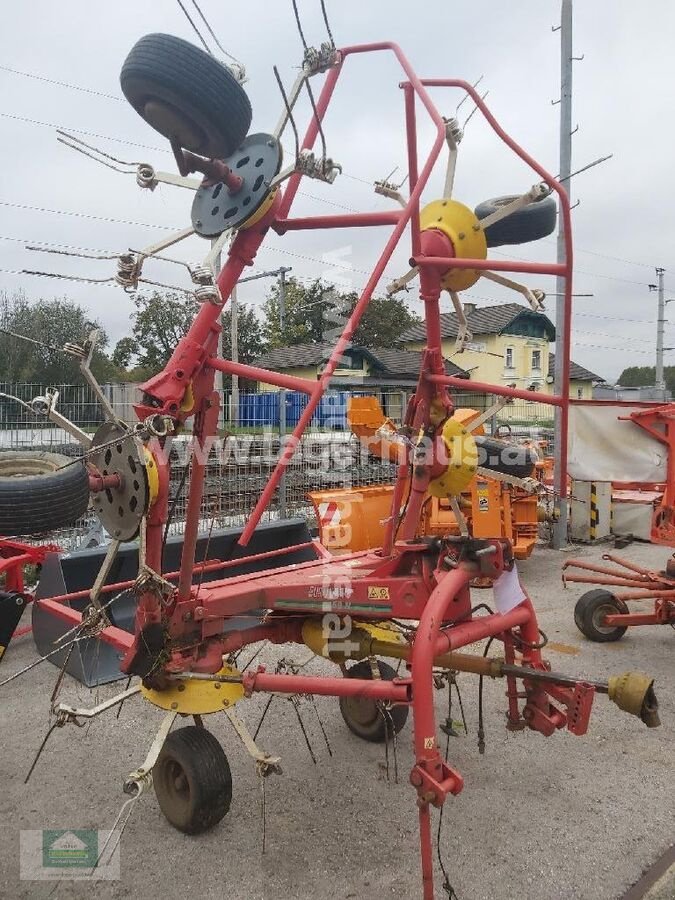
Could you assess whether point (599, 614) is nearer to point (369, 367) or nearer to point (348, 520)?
point (348, 520)

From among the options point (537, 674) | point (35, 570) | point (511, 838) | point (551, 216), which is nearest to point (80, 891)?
point (511, 838)

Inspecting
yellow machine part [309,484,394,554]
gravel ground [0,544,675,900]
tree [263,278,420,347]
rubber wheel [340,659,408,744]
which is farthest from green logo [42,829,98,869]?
tree [263,278,420,347]

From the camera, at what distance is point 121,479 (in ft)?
9.40

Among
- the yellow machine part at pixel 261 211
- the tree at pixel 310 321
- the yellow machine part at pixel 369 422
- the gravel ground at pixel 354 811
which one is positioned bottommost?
the gravel ground at pixel 354 811

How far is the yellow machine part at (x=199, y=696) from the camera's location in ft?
9.97

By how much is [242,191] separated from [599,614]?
14.8ft

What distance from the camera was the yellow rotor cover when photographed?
3750mm

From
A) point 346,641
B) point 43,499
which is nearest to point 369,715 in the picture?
point 346,641

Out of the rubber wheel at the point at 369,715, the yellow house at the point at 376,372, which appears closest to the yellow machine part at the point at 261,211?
the rubber wheel at the point at 369,715

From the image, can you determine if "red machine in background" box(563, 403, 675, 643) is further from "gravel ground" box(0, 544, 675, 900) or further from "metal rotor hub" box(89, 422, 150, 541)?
"metal rotor hub" box(89, 422, 150, 541)

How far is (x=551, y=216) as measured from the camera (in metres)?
3.73

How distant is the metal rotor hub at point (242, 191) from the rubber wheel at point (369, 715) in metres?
2.47

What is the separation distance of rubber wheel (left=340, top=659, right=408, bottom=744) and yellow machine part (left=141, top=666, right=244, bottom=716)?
981mm

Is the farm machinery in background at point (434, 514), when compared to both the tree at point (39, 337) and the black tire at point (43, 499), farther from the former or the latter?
the tree at point (39, 337)
